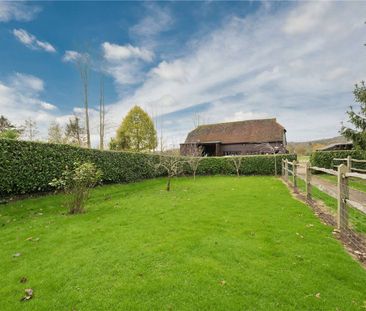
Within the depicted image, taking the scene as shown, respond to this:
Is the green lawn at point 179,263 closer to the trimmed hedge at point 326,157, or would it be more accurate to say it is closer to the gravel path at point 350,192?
the gravel path at point 350,192

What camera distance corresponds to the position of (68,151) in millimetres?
10812

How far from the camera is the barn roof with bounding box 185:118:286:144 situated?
28.2 m

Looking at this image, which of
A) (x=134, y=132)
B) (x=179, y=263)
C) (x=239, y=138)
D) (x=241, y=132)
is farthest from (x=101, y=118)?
(x=179, y=263)

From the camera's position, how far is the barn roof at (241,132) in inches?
1112

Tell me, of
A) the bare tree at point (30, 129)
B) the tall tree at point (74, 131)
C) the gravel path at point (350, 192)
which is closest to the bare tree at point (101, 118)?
the tall tree at point (74, 131)

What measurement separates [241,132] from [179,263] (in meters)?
28.8

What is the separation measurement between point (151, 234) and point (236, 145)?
87.2ft

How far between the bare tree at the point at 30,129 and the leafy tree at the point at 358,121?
27.0 meters

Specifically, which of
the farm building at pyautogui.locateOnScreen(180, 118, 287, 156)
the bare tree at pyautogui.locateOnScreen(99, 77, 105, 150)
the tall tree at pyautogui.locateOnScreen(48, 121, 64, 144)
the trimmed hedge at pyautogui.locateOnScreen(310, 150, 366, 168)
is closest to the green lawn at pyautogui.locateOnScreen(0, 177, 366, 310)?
the trimmed hedge at pyautogui.locateOnScreen(310, 150, 366, 168)

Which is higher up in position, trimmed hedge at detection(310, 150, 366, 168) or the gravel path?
trimmed hedge at detection(310, 150, 366, 168)

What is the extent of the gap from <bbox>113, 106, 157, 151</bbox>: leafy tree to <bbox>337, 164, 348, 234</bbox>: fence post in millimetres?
29889

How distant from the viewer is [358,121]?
12805mm

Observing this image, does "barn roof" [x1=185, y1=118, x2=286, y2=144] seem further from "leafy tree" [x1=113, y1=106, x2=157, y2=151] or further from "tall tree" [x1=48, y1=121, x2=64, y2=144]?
"tall tree" [x1=48, y1=121, x2=64, y2=144]

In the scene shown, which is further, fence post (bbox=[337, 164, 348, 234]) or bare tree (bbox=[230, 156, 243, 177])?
bare tree (bbox=[230, 156, 243, 177])
